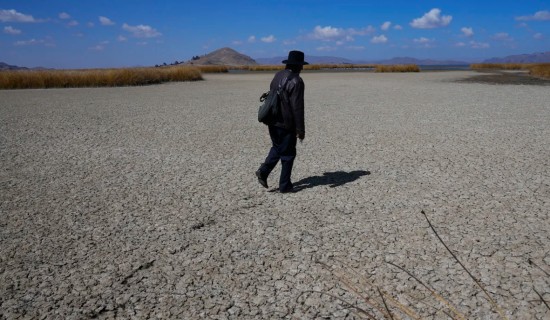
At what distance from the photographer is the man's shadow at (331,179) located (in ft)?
19.1

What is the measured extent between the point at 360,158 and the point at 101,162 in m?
4.88

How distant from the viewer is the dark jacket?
484cm

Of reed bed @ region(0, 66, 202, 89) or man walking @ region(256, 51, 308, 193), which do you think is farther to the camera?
reed bed @ region(0, 66, 202, 89)

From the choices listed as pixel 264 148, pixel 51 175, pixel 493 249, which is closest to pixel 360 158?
pixel 264 148

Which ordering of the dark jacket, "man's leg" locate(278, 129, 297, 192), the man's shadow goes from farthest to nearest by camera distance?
1. the man's shadow
2. "man's leg" locate(278, 129, 297, 192)
3. the dark jacket

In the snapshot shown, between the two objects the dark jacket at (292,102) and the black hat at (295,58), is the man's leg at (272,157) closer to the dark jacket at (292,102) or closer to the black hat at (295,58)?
the dark jacket at (292,102)

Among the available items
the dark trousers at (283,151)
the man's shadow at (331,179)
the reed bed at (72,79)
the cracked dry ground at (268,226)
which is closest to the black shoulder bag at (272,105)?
the dark trousers at (283,151)

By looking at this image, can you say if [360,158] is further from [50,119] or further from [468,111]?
[50,119]

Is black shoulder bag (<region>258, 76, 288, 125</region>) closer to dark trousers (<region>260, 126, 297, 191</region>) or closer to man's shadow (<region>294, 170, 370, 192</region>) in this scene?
dark trousers (<region>260, 126, 297, 191</region>)

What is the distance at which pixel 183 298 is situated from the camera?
3.06m

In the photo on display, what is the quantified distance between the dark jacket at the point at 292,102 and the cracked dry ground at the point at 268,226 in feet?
3.39

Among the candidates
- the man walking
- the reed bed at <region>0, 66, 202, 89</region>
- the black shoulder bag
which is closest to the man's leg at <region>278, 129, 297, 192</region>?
the man walking

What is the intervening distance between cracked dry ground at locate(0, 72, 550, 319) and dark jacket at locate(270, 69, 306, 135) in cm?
103

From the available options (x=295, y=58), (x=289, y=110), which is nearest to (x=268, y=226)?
(x=289, y=110)
